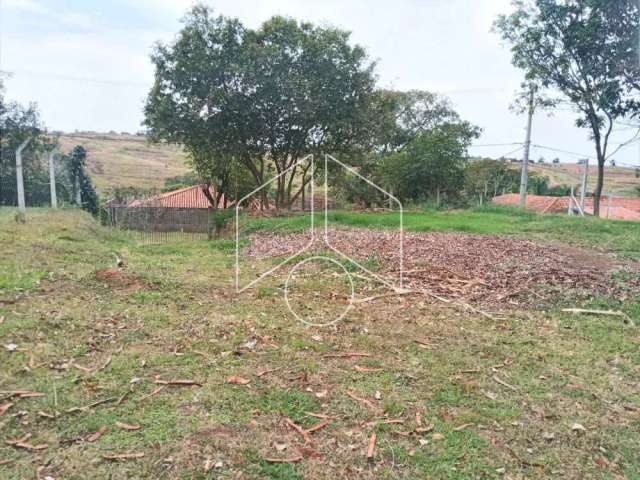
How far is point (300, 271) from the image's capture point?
5.22 metres

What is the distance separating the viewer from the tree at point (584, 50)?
29.4 ft

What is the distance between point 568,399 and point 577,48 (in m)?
9.77

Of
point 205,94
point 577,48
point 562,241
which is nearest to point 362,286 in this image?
point 562,241

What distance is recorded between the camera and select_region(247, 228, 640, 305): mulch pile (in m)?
4.21

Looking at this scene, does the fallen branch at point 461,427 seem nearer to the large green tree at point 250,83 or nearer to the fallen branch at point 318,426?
the fallen branch at point 318,426

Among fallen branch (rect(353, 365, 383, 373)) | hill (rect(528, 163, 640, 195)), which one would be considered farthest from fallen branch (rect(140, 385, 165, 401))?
hill (rect(528, 163, 640, 195))

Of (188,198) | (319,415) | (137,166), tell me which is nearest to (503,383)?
(319,415)

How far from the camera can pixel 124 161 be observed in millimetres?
24375

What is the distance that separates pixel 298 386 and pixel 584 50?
1038cm

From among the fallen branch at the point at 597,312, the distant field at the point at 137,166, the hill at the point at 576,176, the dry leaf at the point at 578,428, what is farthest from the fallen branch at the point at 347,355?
the hill at the point at 576,176

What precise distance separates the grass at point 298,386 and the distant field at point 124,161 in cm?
1657

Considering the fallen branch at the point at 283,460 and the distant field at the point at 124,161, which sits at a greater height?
the distant field at the point at 124,161

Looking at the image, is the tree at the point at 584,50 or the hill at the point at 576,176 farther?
the hill at the point at 576,176

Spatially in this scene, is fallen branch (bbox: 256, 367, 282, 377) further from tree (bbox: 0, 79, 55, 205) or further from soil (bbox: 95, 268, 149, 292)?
tree (bbox: 0, 79, 55, 205)
